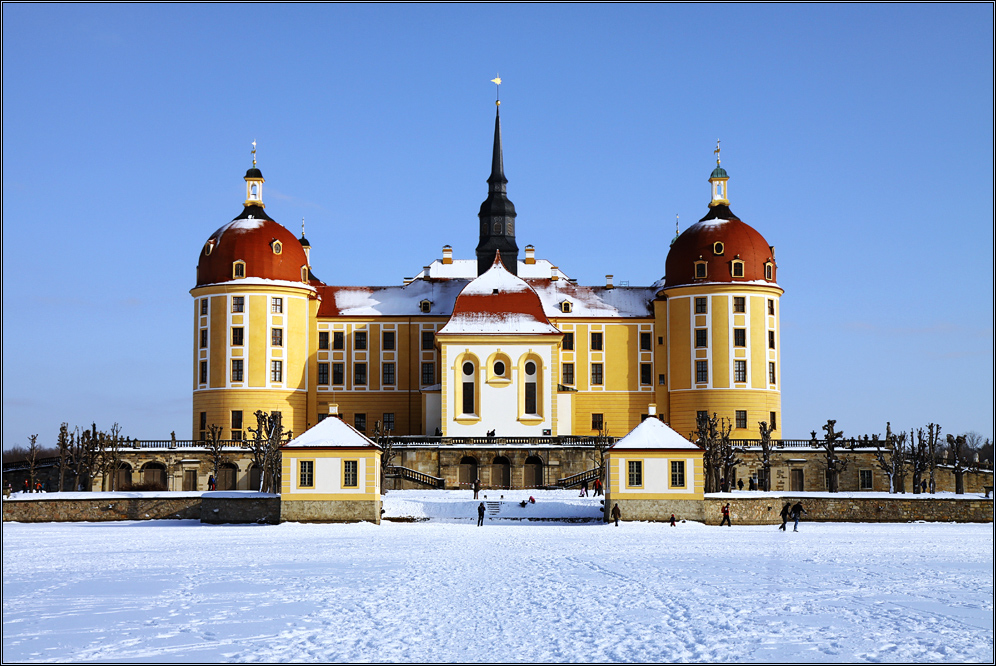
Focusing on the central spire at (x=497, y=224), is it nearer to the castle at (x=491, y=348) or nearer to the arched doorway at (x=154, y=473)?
the castle at (x=491, y=348)

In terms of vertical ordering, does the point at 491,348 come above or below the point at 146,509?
above

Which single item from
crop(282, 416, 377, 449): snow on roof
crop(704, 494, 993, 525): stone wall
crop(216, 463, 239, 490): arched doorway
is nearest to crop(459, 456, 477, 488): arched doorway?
crop(216, 463, 239, 490): arched doorway

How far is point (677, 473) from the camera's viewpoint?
4512 centimetres

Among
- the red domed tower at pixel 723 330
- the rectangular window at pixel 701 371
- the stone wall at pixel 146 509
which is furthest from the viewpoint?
the rectangular window at pixel 701 371

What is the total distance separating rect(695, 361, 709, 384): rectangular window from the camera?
232 feet

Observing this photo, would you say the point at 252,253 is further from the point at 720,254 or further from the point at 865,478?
the point at 865,478

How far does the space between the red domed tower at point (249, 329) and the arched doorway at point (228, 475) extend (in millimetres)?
4253

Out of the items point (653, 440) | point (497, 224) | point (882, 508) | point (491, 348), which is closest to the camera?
point (653, 440)

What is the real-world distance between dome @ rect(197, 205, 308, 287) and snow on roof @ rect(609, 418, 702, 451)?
31818mm

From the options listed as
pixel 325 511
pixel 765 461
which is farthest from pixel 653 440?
pixel 765 461

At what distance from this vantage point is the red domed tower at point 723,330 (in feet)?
229

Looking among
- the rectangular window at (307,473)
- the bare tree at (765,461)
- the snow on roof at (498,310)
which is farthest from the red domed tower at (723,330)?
the rectangular window at (307,473)

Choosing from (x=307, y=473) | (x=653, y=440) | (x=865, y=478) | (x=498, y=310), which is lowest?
(x=865, y=478)

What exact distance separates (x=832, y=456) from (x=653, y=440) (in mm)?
17460
